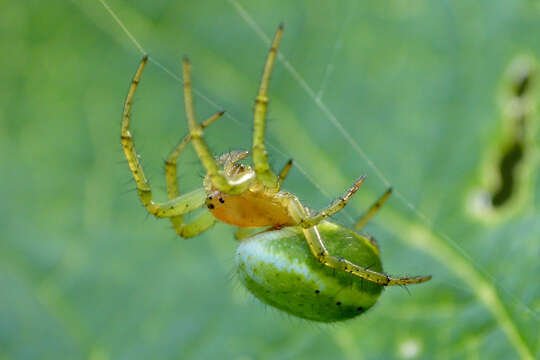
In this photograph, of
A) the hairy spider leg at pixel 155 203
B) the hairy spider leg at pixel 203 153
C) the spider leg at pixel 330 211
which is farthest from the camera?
→ the hairy spider leg at pixel 155 203

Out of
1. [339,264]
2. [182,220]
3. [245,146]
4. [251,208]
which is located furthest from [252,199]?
[245,146]

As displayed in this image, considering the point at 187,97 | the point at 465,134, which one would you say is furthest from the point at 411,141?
the point at 187,97

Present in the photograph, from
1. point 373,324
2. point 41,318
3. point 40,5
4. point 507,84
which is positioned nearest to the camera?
point 507,84

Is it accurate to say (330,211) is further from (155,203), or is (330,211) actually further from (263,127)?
(155,203)

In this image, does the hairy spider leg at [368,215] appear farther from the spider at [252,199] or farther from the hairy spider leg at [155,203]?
the hairy spider leg at [155,203]

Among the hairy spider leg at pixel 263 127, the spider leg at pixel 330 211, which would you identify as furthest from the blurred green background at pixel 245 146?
the spider leg at pixel 330 211

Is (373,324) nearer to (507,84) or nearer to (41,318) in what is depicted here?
(507,84)
